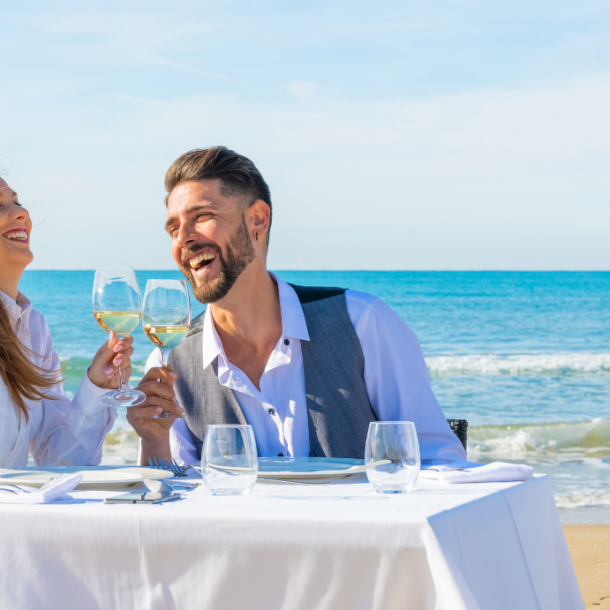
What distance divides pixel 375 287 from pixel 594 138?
23.5 metres

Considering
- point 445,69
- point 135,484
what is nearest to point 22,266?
point 135,484

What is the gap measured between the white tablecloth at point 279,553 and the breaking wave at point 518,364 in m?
17.1

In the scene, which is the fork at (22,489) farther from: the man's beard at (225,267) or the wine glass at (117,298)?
the man's beard at (225,267)

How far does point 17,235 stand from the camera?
117 inches

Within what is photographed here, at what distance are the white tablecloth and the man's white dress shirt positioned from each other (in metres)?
1.09

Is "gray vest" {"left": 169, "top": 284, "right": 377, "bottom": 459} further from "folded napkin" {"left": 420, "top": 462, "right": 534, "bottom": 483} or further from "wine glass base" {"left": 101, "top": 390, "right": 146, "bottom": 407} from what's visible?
"folded napkin" {"left": 420, "top": 462, "right": 534, "bottom": 483}

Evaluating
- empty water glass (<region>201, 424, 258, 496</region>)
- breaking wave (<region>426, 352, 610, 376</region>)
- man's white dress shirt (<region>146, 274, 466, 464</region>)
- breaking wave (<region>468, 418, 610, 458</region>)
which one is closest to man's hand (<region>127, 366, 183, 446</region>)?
man's white dress shirt (<region>146, 274, 466, 464</region>)

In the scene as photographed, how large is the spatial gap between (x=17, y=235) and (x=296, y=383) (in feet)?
4.00

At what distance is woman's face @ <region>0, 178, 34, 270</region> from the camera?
2.94 m

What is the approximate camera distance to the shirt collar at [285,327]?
2854mm

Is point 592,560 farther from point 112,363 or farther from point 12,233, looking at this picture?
point 12,233

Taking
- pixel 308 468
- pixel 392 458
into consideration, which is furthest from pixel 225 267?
pixel 392 458

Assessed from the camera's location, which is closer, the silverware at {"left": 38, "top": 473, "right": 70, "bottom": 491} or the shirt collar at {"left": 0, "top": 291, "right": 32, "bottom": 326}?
the silverware at {"left": 38, "top": 473, "right": 70, "bottom": 491}

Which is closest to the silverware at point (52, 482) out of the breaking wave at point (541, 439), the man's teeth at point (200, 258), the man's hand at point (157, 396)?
the man's hand at point (157, 396)
